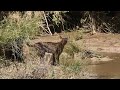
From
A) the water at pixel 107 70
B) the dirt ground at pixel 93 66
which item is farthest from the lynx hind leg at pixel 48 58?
the water at pixel 107 70

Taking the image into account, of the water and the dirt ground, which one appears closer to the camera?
the dirt ground

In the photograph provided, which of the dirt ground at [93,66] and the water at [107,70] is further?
the water at [107,70]

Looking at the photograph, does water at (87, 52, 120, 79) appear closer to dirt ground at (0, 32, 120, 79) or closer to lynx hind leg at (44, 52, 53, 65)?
dirt ground at (0, 32, 120, 79)

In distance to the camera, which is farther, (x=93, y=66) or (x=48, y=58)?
(x=93, y=66)

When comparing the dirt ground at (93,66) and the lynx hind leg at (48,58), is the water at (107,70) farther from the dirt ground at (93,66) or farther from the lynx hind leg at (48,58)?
the lynx hind leg at (48,58)

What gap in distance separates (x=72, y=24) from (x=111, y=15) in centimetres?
237

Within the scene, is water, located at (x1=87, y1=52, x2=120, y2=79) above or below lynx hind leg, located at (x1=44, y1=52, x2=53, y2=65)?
below

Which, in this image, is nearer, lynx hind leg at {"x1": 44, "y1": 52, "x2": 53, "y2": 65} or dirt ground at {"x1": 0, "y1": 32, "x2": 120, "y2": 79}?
dirt ground at {"x1": 0, "y1": 32, "x2": 120, "y2": 79}

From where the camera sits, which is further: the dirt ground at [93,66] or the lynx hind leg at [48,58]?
the lynx hind leg at [48,58]

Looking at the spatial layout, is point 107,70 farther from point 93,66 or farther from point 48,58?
point 48,58

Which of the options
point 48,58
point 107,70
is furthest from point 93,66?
point 48,58

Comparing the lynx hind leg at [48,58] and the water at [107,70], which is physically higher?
the lynx hind leg at [48,58]

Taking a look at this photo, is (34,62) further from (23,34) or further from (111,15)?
(111,15)

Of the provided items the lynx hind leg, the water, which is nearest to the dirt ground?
the water
